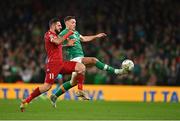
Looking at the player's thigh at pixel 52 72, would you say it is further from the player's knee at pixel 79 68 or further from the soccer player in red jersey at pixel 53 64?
the player's knee at pixel 79 68

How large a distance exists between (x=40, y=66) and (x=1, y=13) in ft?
15.4

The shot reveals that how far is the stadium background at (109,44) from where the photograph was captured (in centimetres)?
2322

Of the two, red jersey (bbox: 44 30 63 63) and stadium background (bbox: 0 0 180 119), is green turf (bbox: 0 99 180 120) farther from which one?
stadium background (bbox: 0 0 180 119)

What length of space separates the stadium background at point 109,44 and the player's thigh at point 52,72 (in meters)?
7.80

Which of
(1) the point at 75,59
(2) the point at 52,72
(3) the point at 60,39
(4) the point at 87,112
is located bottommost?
(4) the point at 87,112

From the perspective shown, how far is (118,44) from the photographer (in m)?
25.5

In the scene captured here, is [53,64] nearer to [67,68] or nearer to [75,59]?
[67,68]

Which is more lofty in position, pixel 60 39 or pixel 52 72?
pixel 60 39

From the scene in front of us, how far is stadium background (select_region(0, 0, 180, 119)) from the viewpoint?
23.2 m

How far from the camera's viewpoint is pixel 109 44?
25.7m

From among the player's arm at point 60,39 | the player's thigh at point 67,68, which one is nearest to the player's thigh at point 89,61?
the player's thigh at point 67,68

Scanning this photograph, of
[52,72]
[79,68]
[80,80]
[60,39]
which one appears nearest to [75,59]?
[80,80]

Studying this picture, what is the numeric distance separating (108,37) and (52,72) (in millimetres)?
10912

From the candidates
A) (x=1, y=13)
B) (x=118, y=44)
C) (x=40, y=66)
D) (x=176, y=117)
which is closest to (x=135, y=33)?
(x=118, y=44)
